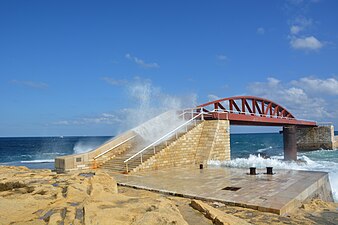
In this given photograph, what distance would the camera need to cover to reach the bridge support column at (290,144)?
1373 inches

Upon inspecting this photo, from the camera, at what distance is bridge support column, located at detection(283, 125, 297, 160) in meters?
34.9

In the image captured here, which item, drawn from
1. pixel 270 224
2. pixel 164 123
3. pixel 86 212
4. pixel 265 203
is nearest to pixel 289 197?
pixel 265 203

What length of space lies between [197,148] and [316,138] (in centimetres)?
4157

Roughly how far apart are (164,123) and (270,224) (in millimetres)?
15701

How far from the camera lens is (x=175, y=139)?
688 inches

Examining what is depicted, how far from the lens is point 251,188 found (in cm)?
931

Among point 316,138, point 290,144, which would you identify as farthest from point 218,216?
point 316,138

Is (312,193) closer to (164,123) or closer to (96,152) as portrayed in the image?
(96,152)

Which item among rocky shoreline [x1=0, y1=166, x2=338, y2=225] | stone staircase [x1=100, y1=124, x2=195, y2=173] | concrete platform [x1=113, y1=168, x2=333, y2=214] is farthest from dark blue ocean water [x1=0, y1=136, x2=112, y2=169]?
rocky shoreline [x1=0, y1=166, x2=338, y2=225]

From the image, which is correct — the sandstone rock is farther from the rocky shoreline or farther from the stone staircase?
the stone staircase

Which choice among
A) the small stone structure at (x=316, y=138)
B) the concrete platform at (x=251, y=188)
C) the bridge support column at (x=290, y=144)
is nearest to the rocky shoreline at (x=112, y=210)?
the concrete platform at (x=251, y=188)

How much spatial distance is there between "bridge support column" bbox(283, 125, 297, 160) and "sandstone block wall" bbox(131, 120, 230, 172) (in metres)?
18.5

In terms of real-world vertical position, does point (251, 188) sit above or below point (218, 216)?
below

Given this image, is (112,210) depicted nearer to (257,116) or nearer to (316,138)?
(257,116)
